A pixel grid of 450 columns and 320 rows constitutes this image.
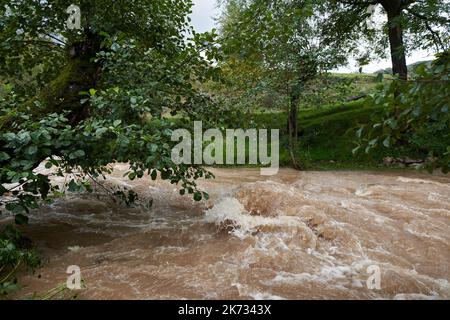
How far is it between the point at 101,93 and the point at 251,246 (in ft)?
11.4

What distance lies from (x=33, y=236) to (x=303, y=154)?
49.5 feet

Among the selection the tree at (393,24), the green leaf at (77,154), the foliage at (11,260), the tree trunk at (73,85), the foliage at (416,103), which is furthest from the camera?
the tree at (393,24)

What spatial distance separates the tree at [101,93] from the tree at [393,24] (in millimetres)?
12332

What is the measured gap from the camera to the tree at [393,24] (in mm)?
16719

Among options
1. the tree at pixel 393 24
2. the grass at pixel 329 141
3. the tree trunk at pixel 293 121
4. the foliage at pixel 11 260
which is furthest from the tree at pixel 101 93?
the tree at pixel 393 24

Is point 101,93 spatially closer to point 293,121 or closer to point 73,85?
point 73,85

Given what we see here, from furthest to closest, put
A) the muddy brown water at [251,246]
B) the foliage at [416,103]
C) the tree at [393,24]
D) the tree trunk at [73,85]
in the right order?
the tree at [393,24] < the tree trunk at [73,85] < the muddy brown water at [251,246] < the foliage at [416,103]

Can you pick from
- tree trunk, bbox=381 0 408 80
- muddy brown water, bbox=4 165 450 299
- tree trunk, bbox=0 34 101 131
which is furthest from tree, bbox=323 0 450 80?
tree trunk, bbox=0 34 101 131

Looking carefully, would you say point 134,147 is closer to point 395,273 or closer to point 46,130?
point 46,130

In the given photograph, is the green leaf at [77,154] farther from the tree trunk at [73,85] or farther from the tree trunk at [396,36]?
the tree trunk at [396,36]

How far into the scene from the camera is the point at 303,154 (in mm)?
19359

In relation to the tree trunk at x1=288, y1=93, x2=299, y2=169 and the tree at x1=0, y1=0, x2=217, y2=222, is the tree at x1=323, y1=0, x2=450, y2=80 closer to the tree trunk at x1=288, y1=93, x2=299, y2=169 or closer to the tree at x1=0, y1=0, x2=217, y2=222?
→ the tree trunk at x1=288, y1=93, x2=299, y2=169
